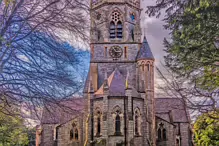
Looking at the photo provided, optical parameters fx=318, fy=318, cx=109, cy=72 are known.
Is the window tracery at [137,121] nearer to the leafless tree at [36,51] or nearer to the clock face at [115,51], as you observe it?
the clock face at [115,51]

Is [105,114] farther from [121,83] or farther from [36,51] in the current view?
[36,51]

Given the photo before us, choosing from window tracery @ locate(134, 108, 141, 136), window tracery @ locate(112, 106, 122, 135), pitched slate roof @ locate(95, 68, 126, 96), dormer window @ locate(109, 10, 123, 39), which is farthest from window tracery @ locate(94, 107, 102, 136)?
dormer window @ locate(109, 10, 123, 39)

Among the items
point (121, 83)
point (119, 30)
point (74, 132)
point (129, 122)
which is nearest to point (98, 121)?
point (129, 122)

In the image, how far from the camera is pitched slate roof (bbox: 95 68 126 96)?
31469mm

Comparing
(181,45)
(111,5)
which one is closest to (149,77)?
(111,5)

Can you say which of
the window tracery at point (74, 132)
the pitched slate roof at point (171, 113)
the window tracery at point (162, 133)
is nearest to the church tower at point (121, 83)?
the window tracery at point (162, 133)

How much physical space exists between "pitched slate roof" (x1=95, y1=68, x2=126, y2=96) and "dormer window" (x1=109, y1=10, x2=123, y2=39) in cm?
485

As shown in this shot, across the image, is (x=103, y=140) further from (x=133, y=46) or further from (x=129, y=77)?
(x=133, y=46)

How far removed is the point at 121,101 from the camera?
30969mm

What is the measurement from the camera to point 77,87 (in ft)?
30.5

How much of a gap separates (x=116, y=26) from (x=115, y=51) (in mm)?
3135

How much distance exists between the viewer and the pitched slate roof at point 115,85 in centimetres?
3147

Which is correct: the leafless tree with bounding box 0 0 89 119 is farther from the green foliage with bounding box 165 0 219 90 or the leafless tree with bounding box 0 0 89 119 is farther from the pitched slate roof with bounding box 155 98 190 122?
the pitched slate roof with bounding box 155 98 190 122

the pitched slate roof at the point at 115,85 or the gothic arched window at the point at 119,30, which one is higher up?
the gothic arched window at the point at 119,30
